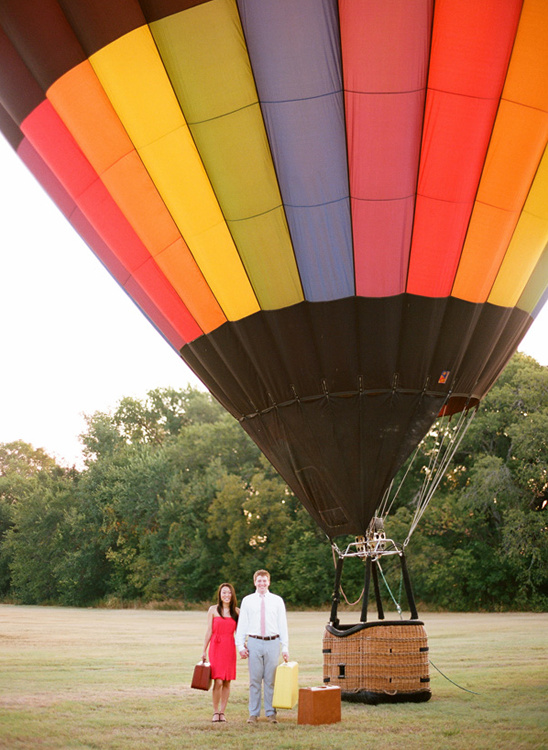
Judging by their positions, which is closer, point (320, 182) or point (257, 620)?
point (257, 620)

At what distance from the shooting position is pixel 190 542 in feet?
107

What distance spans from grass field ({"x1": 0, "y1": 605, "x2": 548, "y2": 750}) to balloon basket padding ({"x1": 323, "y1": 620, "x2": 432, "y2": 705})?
0.12 m

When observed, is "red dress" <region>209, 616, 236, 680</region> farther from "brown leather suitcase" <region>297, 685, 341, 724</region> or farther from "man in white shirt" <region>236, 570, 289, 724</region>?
"brown leather suitcase" <region>297, 685, 341, 724</region>

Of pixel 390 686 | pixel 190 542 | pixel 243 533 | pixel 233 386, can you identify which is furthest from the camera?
pixel 190 542

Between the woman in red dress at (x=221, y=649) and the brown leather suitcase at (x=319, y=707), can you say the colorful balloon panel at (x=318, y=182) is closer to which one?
the woman in red dress at (x=221, y=649)

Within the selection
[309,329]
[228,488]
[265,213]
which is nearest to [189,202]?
[265,213]

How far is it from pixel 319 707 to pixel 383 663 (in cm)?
85

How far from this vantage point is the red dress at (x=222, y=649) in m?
5.81

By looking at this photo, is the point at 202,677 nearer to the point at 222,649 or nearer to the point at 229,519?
the point at 222,649

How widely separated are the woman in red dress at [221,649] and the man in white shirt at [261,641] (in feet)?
0.37

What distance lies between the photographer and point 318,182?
247 inches

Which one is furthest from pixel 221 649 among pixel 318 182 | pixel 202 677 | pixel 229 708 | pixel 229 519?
pixel 229 519

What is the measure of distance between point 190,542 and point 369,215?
91.0 feet

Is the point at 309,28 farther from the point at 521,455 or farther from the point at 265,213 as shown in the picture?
the point at 521,455
